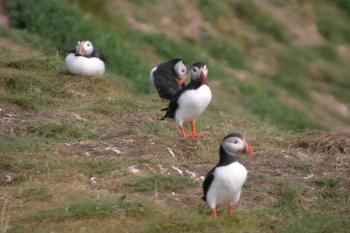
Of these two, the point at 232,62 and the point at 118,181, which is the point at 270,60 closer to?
the point at 232,62

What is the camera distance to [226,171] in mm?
6668

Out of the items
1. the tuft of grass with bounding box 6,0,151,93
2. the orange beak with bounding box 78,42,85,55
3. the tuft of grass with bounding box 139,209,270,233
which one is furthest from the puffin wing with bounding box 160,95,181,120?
the tuft of grass with bounding box 6,0,151,93

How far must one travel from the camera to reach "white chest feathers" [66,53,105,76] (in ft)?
40.5

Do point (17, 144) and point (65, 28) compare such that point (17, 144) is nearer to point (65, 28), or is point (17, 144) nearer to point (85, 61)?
point (85, 61)

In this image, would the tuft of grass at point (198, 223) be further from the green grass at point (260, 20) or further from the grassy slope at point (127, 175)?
the green grass at point (260, 20)

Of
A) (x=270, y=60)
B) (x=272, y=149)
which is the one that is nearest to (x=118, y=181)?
(x=272, y=149)

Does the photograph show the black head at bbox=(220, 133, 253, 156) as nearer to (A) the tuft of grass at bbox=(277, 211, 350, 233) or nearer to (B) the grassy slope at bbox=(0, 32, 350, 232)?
(B) the grassy slope at bbox=(0, 32, 350, 232)

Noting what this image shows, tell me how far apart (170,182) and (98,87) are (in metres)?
4.73

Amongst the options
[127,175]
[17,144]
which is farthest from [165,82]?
[127,175]

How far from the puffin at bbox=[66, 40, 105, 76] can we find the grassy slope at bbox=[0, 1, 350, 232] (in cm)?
14

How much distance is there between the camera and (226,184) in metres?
6.63

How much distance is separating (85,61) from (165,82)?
1125 mm

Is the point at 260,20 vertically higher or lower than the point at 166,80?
lower

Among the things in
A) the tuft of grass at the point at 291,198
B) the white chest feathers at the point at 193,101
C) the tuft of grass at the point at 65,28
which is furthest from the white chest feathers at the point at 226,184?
→ the tuft of grass at the point at 65,28
